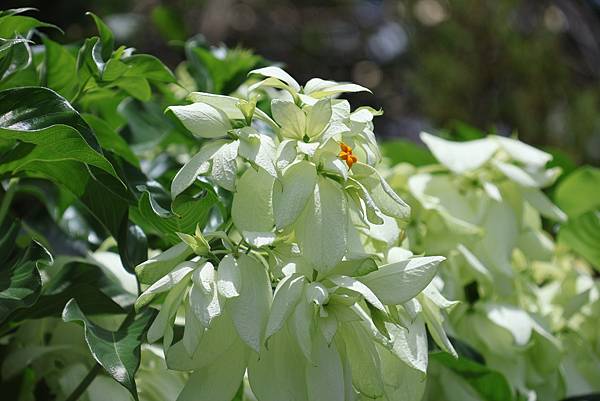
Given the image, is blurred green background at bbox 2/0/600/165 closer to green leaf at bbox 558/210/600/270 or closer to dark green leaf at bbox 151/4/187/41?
dark green leaf at bbox 151/4/187/41

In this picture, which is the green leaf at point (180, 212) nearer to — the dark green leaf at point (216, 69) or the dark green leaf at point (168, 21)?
the dark green leaf at point (216, 69)

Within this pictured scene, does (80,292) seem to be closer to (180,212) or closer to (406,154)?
(180,212)

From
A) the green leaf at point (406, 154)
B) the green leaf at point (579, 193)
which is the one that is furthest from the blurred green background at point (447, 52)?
the green leaf at point (579, 193)

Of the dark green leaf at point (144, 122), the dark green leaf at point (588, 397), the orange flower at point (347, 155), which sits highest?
the orange flower at point (347, 155)

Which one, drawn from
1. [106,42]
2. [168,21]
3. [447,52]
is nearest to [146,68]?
[106,42]

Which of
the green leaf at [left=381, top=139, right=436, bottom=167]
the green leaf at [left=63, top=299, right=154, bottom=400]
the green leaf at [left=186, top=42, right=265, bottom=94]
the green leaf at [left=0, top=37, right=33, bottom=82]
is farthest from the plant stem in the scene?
the green leaf at [left=381, top=139, right=436, bottom=167]

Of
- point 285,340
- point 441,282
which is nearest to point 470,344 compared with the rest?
point 441,282
